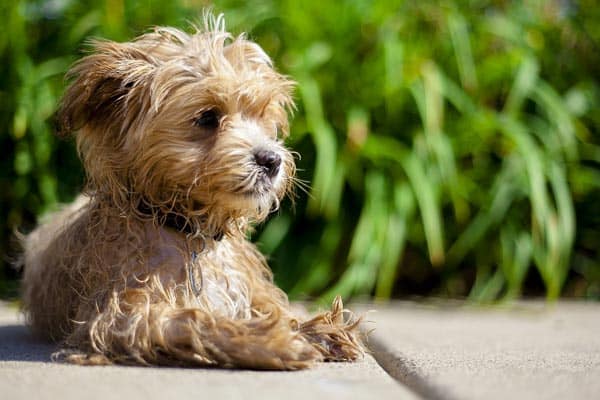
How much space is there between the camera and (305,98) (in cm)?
550

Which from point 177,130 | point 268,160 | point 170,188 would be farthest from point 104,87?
point 268,160

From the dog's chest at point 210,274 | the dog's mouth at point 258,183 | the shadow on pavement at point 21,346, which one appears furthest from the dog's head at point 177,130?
the shadow on pavement at point 21,346

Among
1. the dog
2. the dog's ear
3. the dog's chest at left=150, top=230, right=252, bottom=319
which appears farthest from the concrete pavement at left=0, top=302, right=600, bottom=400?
the dog's ear

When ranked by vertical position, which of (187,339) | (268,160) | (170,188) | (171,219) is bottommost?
(187,339)

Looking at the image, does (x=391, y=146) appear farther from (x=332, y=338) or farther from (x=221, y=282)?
(x=332, y=338)

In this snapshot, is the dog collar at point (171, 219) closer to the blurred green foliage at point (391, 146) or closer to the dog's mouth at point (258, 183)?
the dog's mouth at point (258, 183)

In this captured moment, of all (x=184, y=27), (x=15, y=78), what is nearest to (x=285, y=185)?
(x=184, y=27)

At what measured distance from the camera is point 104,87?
3490mm

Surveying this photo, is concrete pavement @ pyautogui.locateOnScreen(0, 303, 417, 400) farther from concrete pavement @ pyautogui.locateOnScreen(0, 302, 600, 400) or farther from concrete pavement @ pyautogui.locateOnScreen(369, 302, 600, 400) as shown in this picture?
concrete pavement @ pyautogui.locateOnScreen(369, 302, 600, 400)

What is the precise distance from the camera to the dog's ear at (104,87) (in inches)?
136

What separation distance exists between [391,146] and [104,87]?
8.46 feet

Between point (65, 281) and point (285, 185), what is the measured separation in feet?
3.02

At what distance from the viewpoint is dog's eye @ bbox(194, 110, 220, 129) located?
11.3 feet

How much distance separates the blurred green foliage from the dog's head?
1.92 metres
